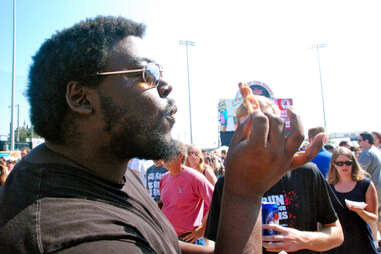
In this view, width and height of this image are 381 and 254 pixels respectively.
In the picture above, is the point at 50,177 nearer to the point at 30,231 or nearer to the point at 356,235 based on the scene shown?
the point at 30,231

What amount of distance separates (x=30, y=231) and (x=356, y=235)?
12.2 ft

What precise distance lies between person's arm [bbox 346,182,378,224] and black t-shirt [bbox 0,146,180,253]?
3.06 metres

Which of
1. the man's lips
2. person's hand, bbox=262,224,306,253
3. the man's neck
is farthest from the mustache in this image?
person's hand, bbox=262,224,306,253

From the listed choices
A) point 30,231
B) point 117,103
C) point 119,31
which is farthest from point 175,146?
point 30,231

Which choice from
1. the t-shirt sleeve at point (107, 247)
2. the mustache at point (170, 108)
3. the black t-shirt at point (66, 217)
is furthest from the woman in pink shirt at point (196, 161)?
the t-shirt sleeve at point (107, 247)

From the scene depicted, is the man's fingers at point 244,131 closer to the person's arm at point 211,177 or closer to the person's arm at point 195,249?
the person's arm at point 195,249

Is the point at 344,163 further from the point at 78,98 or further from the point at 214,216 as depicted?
the point at 78,98

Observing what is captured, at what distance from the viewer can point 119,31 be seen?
1.41 m

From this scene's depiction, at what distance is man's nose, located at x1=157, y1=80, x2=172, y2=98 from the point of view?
1.49 m

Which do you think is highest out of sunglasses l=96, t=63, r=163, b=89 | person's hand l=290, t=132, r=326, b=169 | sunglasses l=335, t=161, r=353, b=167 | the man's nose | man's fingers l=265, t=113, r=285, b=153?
sunglasses l=96, t=63, r=163, b=89

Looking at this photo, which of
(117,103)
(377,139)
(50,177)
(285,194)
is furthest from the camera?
(377,139)

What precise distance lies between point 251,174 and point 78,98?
839 millimetres

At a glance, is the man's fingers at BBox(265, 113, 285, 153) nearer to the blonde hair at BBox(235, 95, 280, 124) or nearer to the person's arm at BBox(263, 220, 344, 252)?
the blonde hair at BBox(235, 95, 280, 124)

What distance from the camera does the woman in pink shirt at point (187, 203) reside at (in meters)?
4.24
